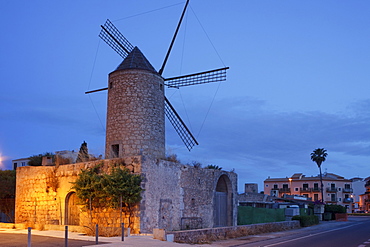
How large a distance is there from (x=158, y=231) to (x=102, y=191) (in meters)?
3.67

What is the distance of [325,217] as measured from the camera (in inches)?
1729

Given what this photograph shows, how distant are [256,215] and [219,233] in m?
9.71

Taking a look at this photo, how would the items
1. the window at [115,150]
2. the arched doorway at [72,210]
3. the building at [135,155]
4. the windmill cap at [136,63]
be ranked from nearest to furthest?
the building at [135,155]
the arched doorway at [72,210]
the window at [115,150]
the windmill cap at [136,63]

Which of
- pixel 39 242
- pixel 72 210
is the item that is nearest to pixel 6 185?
pixel 72 210

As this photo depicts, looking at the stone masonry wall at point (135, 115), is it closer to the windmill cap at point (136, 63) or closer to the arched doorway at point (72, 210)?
the windmill cap at point (136, 63)

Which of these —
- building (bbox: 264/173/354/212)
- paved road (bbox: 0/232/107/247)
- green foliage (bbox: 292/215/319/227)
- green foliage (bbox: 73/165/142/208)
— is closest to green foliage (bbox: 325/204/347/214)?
green foliage (bbox: 292/215/319/227)

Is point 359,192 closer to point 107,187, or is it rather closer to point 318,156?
point 318,156

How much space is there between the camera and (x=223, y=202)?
2297cm

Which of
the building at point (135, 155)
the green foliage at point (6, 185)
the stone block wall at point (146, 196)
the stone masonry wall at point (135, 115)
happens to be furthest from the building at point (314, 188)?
the stone masonry wall at point (135, 115)

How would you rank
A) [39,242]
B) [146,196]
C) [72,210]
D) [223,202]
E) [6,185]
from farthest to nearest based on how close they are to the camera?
1. [6,185]
2. [223,202]
3. [72,210]
4. [146,196]
5. [39,242]

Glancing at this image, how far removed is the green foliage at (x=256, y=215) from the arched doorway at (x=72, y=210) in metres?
10.6

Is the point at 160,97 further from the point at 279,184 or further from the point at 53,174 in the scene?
the point at 279,184

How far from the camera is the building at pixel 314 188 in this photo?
81375mm

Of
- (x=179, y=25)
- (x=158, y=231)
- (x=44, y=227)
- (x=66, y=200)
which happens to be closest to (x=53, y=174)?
(x=66, y=200)
